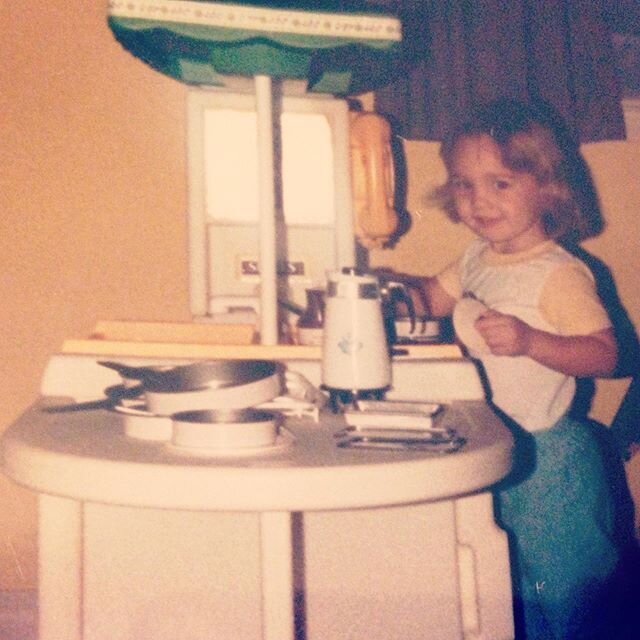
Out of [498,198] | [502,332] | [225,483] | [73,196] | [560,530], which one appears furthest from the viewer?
[73,196]

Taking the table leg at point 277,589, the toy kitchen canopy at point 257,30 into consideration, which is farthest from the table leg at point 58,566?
the toy kitchen canopy at point 257,30

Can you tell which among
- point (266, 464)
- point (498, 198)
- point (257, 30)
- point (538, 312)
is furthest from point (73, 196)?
point (266, 464)

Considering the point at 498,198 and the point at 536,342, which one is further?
the point at 498,198

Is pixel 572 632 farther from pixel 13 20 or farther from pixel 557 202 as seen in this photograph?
pixel 13 20

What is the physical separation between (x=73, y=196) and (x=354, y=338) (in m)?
0.90

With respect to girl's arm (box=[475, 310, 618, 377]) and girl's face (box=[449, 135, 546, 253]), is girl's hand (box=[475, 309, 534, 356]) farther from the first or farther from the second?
girl's face (box=[449, 135, 546, 253])

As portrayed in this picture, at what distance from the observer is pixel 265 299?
3.66 ft

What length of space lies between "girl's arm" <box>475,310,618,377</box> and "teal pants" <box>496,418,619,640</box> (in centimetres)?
15

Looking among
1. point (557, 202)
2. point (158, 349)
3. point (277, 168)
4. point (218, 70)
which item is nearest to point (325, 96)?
point (277, 168)

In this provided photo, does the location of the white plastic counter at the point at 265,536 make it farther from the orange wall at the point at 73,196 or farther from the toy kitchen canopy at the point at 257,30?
the orange wall at the point at 73,196

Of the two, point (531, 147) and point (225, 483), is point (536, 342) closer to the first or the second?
point (531, 147)

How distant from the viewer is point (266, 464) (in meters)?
0.73

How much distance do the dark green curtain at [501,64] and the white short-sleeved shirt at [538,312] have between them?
32 centimetres

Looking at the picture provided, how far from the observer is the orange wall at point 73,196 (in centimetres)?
160
